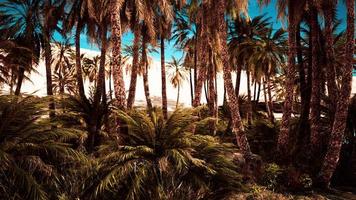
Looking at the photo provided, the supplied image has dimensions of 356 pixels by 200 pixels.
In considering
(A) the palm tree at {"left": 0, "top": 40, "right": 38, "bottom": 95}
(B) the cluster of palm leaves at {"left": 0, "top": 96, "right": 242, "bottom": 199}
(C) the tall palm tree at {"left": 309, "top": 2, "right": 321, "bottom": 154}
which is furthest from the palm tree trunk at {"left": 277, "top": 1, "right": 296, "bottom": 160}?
(A) the palm tree at {"left": 0, "top": 40, "right": 38, "bottom": 95}

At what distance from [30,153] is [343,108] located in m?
10.6

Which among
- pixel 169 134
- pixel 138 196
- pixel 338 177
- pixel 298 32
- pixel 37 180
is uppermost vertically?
pixel 298 32

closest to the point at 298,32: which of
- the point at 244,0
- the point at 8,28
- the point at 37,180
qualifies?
the point at 244,0

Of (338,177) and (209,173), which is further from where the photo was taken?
(338,177)

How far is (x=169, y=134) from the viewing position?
29.8 ft

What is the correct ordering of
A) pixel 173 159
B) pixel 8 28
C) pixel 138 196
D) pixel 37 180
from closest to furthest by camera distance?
pixel 37 180, pixel 138 196, pixel 173 159, pixel 8 28

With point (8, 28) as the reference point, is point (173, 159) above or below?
below

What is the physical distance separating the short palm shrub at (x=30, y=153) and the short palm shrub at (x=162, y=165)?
953 millimetres

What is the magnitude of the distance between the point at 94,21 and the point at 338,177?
15.3 metres

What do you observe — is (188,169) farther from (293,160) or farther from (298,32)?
(298,32)

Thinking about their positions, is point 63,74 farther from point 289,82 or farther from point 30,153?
point 30,153

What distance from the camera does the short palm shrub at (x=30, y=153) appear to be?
683cm

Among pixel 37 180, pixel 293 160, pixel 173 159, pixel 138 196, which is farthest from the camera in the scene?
pixel 293 160

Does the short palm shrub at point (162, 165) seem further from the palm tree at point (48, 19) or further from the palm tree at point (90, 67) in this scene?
the palm tree at point (90, 67)
